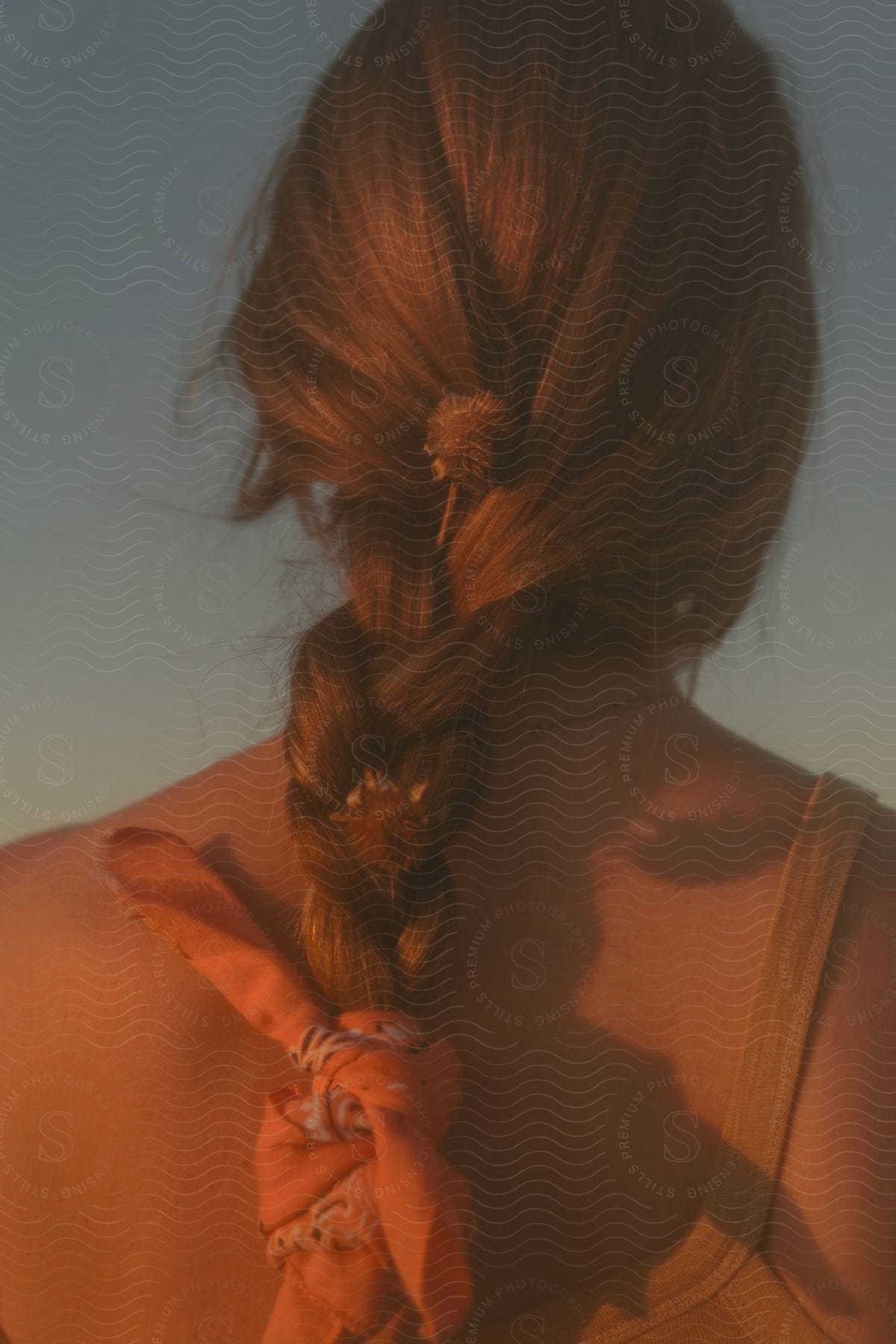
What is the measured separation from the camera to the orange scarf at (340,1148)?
84 centimetres

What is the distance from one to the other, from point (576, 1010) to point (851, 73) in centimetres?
89

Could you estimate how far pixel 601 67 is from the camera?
0.92 metres

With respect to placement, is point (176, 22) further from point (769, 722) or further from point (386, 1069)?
point (386, 1069)

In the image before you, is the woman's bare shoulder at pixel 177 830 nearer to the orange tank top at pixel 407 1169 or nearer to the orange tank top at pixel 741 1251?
the orange tank top at pixel 407 1169

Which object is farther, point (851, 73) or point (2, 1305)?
point (851, 73)

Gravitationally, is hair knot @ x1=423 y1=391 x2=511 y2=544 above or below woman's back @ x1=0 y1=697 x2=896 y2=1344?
above

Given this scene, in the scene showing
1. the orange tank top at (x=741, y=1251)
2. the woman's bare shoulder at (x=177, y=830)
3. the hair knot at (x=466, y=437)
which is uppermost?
the hair knot at (x=466, y=437)

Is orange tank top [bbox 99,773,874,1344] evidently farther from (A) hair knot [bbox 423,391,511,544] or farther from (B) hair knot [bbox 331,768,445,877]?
(A) hair knot [bbox 423,391,511,544]

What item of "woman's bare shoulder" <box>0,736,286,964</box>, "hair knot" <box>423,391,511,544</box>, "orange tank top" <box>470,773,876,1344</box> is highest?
"hair knot" <box>423,391,511,544</box>

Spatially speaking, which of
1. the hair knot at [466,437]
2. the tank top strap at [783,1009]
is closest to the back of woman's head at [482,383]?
the hair knot at [466,437]

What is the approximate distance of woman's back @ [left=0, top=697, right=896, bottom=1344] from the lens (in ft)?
2.80

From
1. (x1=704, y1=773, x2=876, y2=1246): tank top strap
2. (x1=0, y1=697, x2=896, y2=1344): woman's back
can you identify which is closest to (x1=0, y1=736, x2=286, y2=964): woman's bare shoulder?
(x1=0, y1=697, x2=896, y2=1344): woman's back

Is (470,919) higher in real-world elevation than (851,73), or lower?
lower

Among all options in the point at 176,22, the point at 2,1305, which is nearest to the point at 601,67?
the point at 176,22
